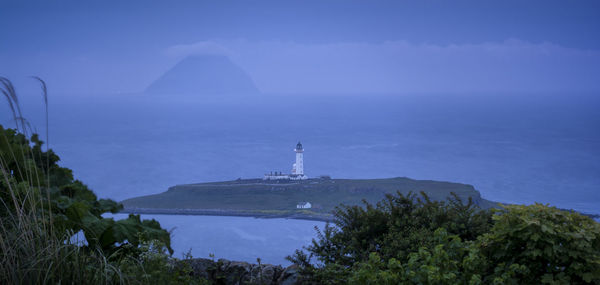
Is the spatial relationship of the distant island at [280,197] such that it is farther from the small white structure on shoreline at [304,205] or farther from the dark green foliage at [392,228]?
the dark green foliage at [392,228]

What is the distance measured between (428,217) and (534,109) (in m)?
46.8

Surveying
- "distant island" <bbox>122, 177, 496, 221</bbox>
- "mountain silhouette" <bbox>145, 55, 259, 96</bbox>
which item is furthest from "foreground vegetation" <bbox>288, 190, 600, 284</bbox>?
"mountain silhouette" <bbox>145, 55, 259, 96</bbox>

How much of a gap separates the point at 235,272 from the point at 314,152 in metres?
26.2

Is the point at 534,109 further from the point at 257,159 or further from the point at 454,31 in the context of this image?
the point at 257,159

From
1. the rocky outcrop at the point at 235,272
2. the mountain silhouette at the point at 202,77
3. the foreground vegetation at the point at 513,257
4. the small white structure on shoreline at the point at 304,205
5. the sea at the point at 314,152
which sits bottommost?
the rocky outcrop at the point at 235,272

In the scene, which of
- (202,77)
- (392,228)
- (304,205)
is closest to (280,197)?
(304,205)

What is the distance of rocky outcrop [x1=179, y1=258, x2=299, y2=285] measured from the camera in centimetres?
358

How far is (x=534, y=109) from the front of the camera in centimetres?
4466

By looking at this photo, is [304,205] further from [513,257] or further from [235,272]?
[513,257]

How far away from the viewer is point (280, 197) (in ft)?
52.6

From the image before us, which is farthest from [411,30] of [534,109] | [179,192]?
[179,192]

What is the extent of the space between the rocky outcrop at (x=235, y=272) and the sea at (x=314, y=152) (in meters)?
6.35

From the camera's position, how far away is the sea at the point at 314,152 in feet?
46.0

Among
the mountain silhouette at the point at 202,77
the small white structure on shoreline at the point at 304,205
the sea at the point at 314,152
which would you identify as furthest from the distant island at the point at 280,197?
the mountain silhouette at the point at 202,77
